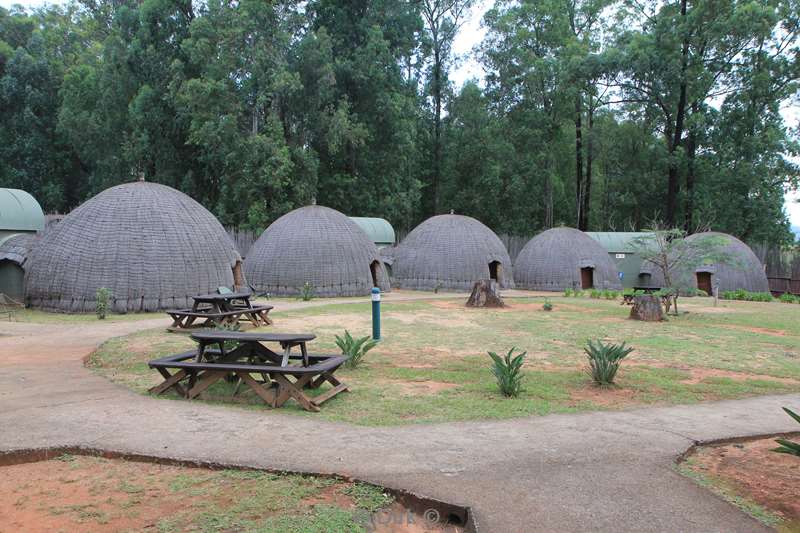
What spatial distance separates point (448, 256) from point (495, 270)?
3.01m

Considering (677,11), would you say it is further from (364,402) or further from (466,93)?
(364,402)

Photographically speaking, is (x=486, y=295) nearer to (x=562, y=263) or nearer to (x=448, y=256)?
(x=448, y=256)

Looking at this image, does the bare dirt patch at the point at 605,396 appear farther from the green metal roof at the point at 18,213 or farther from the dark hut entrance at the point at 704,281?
the dark hut entrance at the point at 704,281

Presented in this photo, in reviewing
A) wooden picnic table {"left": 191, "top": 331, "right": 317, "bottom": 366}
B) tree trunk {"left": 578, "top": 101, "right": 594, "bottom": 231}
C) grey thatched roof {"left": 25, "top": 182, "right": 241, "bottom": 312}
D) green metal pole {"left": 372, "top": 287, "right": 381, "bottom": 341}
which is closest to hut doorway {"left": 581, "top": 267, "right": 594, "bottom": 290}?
tree trunk {"left": 578, "top": 101, "right": 594, "bottom": 231}

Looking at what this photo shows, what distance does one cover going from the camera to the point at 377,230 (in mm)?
34906

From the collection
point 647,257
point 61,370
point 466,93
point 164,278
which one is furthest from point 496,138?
point 61,370

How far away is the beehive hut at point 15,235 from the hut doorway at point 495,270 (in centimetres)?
2061

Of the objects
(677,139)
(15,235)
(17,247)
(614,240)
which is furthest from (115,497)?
(677,139)

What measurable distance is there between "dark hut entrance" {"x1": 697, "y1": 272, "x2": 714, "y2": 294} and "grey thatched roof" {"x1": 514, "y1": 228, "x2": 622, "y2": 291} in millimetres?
3902

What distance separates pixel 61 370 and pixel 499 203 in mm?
36920

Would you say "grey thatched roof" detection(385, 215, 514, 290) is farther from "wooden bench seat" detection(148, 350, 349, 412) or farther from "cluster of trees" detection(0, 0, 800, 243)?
"wooden bench seat" detection(148, 350, 349, 412)

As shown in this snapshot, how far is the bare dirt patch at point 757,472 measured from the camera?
14.1 feet

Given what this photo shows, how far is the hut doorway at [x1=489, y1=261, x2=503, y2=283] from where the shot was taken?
2989 centimetres

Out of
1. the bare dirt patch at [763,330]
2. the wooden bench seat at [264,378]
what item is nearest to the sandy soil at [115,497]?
the wooden bench seat at [264,378]
